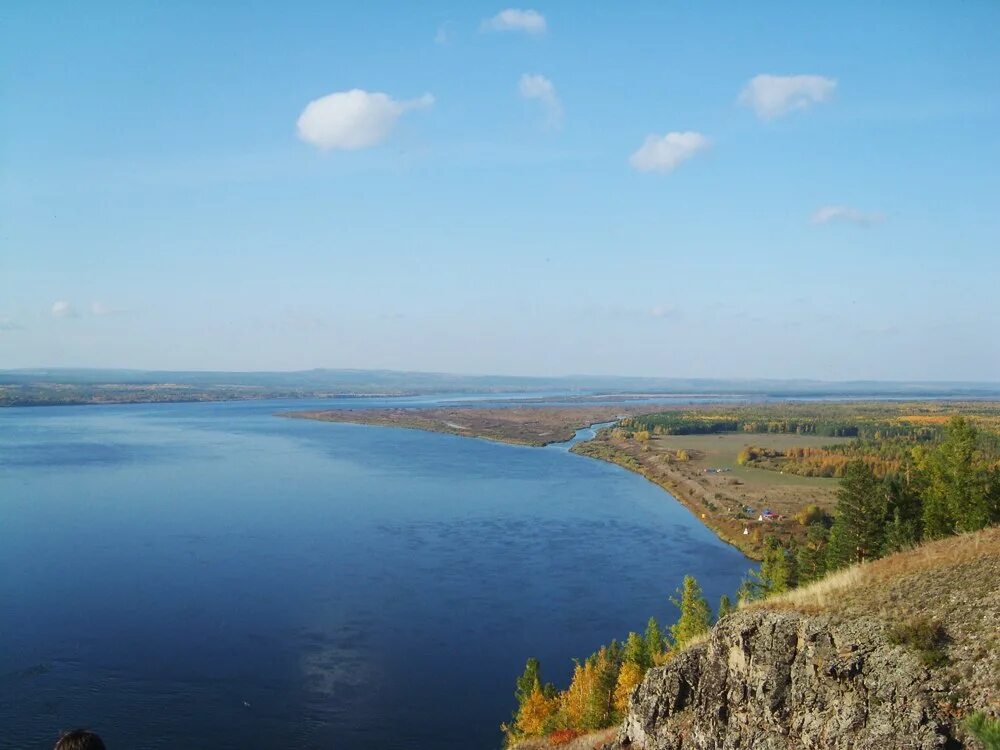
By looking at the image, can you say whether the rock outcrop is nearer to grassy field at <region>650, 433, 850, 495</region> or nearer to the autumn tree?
the autumn tree

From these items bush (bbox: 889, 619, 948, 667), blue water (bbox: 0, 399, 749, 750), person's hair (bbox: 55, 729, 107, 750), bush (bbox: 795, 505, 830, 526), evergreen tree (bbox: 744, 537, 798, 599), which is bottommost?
blue water (bbox: 0, 399, 749, 750)

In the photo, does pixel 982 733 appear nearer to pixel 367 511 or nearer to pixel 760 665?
pixel 760 665

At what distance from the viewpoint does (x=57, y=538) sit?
39562mm

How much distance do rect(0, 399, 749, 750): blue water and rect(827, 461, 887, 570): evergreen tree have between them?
8.96 m

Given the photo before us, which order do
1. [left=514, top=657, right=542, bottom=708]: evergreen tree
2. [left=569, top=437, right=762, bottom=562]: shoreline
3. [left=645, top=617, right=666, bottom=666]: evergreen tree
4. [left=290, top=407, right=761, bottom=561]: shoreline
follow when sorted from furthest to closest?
1. [left=290, top=407, right=761, bottom=561]: shoreline
2. [left=569, top=437, right=762, bottom=562]: shoreline
3. [left=514, top=657, right=542, bottom=708]: evergreen tree
4. [left=645, top=617, right=666, bottom=666]: evergreen tree

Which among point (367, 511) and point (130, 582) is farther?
point (367, 511)

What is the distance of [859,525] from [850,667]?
1334 cm

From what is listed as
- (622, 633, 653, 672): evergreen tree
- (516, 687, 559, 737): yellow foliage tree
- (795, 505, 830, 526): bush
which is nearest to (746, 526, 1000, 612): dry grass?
(622, 633, 653, 672): evergreen tree

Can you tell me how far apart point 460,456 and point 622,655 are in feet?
187

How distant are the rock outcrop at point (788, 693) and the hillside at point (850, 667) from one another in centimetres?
2

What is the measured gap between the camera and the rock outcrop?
9742 mm

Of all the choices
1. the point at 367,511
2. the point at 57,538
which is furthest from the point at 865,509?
the point at 57,538

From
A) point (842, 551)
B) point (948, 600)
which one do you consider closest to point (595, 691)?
point (842, 551)

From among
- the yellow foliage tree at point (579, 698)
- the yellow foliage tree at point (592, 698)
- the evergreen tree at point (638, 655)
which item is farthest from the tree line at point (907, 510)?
the yellow foliage tree at point (579, 698)
